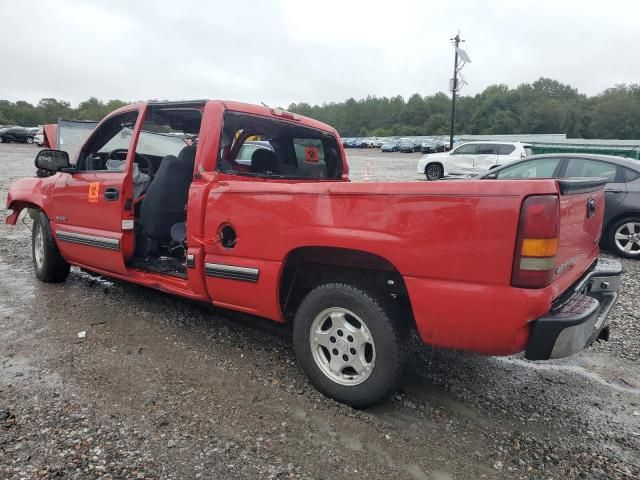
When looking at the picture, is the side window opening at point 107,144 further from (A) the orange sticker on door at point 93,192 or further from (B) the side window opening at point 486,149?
(B) the side window opening at point 486,149

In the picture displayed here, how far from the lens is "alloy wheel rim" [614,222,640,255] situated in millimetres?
6941

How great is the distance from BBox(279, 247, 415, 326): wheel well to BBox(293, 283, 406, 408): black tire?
105mm

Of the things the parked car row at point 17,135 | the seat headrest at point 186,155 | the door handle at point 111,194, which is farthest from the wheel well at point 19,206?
the parked car row at point 17,135

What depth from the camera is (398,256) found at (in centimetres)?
249

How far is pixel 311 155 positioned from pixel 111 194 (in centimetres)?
181

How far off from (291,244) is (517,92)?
105865 millimetres

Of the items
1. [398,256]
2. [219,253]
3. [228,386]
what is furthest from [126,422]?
[398,256]

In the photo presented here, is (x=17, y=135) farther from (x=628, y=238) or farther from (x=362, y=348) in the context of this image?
(x=362, y=348)

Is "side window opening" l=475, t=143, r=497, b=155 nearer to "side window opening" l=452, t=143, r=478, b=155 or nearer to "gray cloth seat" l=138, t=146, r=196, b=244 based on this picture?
"side window opening" l=452, t=143, r=478, b=155

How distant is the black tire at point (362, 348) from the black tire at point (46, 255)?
10.7 ft

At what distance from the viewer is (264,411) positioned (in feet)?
9.22

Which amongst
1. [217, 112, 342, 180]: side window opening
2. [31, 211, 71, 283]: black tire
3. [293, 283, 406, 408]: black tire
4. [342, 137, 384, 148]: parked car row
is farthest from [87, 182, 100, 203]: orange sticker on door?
[342, 137, 384, 148]: parked car row

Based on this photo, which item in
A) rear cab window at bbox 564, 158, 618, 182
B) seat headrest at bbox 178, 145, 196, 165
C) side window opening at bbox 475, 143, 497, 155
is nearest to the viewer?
seat headrest at bbox 178, 145, 196, 165

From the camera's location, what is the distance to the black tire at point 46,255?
4891 mm
